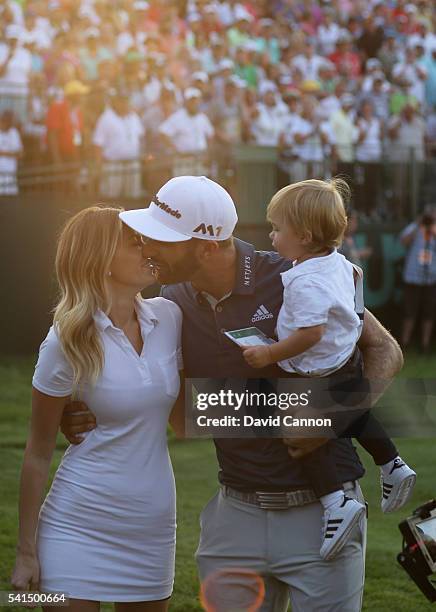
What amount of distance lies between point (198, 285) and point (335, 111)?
40.6 feet

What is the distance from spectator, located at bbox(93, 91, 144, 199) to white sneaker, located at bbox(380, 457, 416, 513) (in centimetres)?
923

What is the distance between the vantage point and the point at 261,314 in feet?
11.7

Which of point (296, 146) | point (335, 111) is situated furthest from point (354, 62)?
point (296, 146)

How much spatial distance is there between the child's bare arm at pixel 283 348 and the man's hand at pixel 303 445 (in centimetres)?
26

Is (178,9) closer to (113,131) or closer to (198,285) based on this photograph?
(113,131)

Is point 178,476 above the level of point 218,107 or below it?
below

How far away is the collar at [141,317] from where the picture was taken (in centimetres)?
346

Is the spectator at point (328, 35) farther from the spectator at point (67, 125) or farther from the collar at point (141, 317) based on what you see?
the collar at point (141, 317)

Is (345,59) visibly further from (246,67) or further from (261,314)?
(261,314)

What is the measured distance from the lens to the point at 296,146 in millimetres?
14281

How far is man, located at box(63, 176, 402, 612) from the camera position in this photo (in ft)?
11.3

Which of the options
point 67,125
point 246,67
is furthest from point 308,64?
point 67,125

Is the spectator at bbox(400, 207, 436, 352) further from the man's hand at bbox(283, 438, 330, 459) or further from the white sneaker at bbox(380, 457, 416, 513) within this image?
the man's hand at bbox(283, 438, 330, 459)

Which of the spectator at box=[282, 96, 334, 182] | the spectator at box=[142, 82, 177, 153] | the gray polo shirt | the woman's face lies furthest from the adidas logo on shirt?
the spectator at box=[282, 96, 334, 182]
